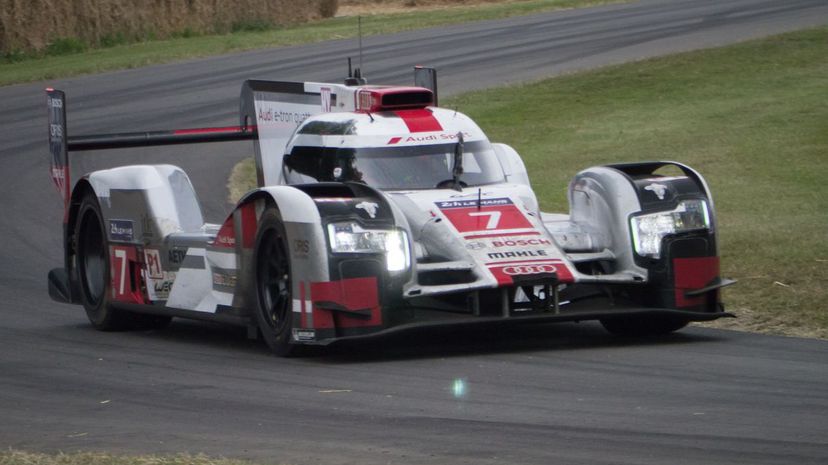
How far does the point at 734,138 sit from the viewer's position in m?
22.2

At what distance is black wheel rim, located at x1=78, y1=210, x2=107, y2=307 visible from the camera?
41.7 ft

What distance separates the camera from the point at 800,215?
53.6ft

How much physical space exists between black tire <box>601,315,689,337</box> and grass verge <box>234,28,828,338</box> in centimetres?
→ 81

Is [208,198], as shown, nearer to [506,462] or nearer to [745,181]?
[745,181]

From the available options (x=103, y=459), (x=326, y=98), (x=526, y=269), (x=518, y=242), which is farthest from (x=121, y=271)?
(x=103, y=459)

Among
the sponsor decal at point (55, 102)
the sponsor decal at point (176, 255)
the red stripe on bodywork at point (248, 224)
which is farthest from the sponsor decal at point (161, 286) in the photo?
the sponsor decal at point (55, 102)

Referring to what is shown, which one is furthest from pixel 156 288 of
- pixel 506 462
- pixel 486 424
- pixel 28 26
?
A: pixel 28 26

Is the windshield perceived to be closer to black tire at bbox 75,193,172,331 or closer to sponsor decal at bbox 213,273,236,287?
sponsor decal at bbox 213,273,236,287

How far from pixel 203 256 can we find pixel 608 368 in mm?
3448

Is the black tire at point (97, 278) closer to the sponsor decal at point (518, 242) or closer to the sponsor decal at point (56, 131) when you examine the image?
the sponsor decal at point (56, 131)

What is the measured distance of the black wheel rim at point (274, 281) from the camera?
10047mm

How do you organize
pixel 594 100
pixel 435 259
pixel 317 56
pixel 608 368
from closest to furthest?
pixel 608 368 < pixel 435 259 < pixel 594 100 < pixel 317 56

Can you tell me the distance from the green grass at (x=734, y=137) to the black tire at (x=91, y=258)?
5.17m

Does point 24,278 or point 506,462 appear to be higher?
Result: point 506,462
